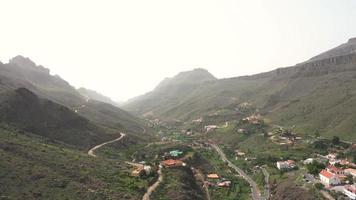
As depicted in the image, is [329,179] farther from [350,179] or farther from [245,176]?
[245,176]

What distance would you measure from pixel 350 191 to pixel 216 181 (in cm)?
3311

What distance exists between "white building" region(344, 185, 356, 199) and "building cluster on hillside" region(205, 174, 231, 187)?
2841 centimetres

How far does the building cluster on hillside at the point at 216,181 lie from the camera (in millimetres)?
99312

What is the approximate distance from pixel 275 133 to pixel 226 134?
24435 mm

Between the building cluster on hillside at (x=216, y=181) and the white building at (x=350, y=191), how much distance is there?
28.4m

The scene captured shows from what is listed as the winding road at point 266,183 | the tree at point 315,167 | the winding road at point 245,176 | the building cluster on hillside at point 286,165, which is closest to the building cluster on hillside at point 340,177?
the tree at point 315,167

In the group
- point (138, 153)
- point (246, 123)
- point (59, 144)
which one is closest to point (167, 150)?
point (138, 153)

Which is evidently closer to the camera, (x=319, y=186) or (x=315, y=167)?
(x=319, y=186)

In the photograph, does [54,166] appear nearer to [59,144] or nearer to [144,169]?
[144,169]

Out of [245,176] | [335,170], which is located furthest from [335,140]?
[335,170]

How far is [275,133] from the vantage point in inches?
6265

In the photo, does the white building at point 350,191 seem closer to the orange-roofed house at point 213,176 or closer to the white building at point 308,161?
the white building at point 308,161

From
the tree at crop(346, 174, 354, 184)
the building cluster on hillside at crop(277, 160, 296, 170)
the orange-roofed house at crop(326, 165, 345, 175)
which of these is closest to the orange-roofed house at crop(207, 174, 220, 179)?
the building cluster on hillside at crop(277, 160, 296, 170)

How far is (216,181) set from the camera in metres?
103
